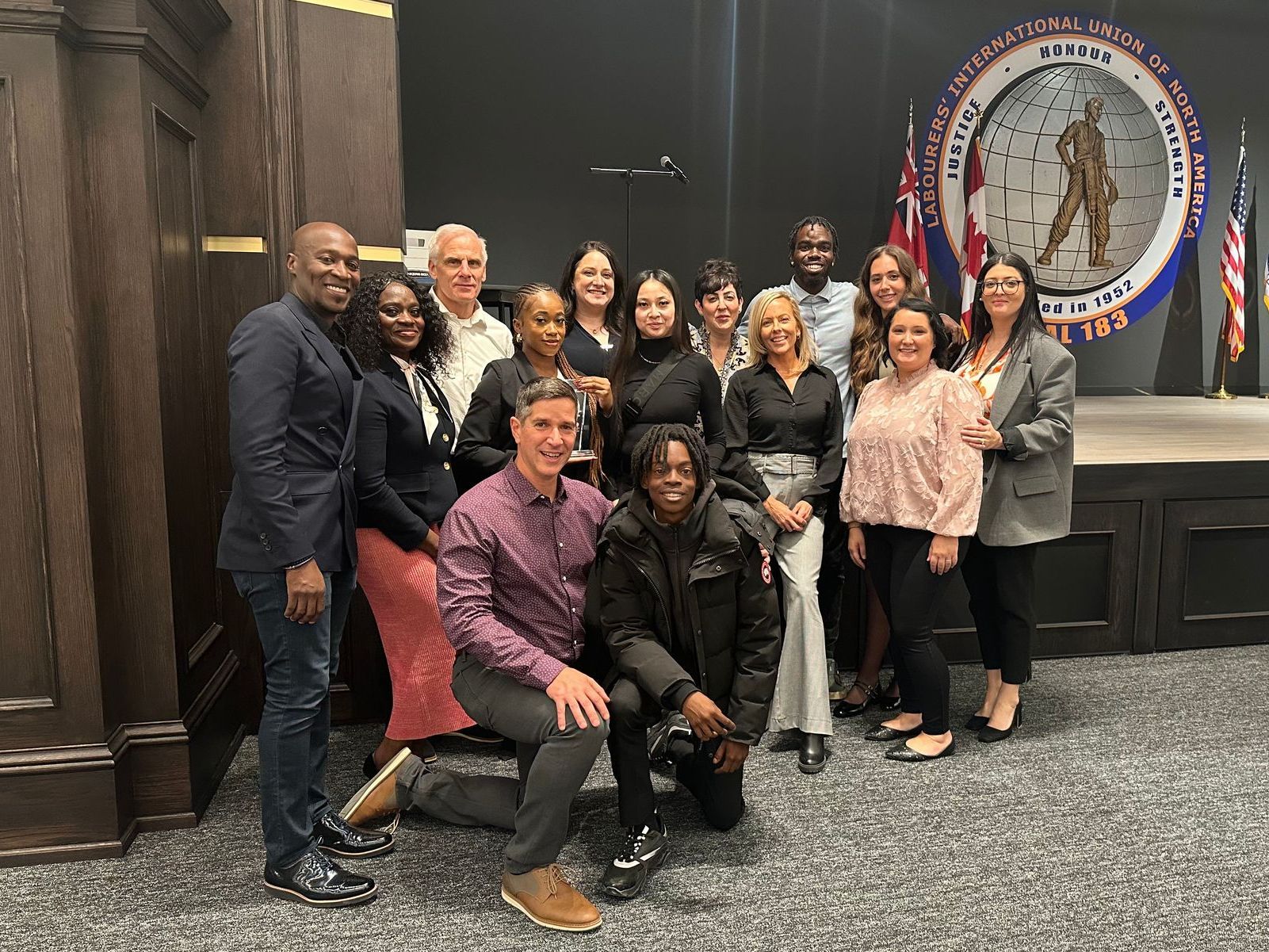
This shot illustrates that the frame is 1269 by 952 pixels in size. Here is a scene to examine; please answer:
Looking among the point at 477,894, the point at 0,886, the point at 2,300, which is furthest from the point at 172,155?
the point at 477,894

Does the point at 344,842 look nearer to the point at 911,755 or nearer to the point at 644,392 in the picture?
the point at 644,392

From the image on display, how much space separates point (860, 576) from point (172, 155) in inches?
99.8

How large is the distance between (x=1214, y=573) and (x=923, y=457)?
187 centimetres

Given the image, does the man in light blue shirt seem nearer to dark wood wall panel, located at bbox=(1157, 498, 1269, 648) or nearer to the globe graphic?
dark wood wall panel, located at bbox=(1157, 498, 1269, 648)

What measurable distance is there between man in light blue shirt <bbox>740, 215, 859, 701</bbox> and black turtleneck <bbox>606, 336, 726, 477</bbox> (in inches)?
16.1

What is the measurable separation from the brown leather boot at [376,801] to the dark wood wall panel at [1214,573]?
2.97m

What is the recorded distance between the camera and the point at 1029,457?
2930 millimetres

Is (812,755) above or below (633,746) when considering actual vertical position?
below

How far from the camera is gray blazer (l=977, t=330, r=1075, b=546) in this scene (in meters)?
2.90

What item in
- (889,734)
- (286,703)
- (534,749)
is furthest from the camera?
(889,734)

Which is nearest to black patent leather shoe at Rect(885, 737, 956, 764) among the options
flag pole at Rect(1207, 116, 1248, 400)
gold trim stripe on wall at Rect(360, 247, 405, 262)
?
gold trim stripe on wall at Rect(360, 247, 405, 262)

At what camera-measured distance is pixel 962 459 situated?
8.95ft

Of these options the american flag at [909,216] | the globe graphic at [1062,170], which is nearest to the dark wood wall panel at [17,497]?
the american flag at [909,216]

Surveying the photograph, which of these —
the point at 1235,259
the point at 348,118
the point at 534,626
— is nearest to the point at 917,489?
the point at 534,626
